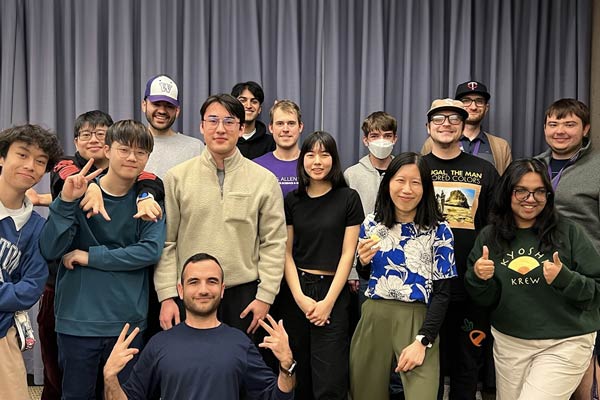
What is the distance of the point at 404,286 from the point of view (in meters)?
2.48

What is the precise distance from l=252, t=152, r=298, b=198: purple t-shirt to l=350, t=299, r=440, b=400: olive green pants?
0.81 metres

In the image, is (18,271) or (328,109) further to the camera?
(328,109)

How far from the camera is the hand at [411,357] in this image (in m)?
2.39

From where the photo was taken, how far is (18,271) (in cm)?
224

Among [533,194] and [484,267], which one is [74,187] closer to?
[484,267]

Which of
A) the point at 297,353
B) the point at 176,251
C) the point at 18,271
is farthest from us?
the point at 297,353

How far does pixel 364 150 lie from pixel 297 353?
4.99 feet

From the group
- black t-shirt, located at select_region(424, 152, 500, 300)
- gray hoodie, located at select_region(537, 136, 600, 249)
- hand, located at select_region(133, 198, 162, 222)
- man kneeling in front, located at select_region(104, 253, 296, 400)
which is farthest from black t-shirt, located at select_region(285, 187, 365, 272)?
gray hoodie, located at select_region(537, 136, 600, 249)

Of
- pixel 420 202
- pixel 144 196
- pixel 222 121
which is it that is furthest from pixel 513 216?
pixel 144 196

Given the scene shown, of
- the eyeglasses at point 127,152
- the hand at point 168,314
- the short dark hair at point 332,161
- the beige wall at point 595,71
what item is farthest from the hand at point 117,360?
the beige wall at point 595,71

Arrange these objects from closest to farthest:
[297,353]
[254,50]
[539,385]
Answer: [539,385] → [297,353] → [254,50]

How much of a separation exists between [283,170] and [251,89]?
628 mm

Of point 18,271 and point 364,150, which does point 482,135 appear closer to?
point 364,150

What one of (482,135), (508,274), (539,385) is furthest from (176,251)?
(482,135)
